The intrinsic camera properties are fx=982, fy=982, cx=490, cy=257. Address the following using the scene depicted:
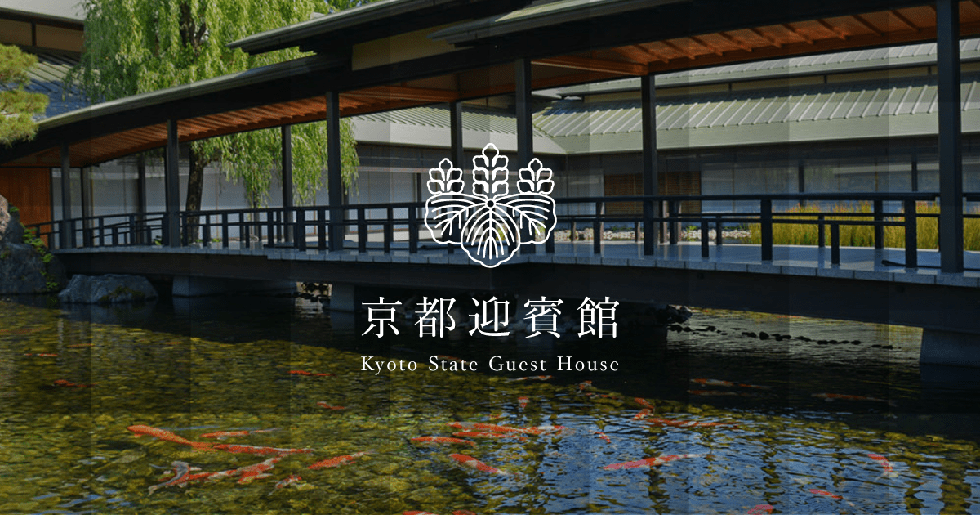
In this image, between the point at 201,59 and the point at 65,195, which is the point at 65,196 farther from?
the point at 201,59

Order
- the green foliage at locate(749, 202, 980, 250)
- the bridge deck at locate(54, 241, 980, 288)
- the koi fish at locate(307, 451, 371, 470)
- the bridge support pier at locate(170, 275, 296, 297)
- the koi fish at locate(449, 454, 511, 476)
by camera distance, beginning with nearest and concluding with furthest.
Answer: the koi fish at locate(449, 454, 511, 476) → the koi fish at locate(307, 451, 371, 470) → the bridge deck at locate(54, 241, 980, 288) → the green foliage at locate(749, 202, 980, 250) → the bridge support pier at locate(170, 275, 296, 297)

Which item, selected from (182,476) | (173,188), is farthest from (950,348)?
(173,188)

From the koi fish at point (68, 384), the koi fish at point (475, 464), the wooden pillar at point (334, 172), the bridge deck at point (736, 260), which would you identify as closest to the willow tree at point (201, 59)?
the bridge deck at point (736, 260)

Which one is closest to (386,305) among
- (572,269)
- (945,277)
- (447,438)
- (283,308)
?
(283,308)

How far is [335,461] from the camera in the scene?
8.32 metres

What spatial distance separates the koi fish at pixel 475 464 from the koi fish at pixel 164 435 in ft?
→ 7.58

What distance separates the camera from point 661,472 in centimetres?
781

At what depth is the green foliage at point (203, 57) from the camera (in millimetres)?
23688

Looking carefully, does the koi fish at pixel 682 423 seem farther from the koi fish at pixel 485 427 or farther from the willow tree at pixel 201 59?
the willow tree at pixel 201 59

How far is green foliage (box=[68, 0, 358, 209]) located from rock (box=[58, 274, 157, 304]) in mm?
3735

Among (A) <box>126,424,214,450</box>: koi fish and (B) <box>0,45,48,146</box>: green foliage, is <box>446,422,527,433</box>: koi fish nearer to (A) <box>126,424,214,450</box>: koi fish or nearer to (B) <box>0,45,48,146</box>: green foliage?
(A) <box>126,424,214,450</box>: koi fish

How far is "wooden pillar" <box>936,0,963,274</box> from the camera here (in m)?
9.79

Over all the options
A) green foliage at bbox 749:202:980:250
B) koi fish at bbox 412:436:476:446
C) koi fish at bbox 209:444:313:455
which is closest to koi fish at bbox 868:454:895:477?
koi fish at bbox 412:436:476:446

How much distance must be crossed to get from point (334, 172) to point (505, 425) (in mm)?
8798
